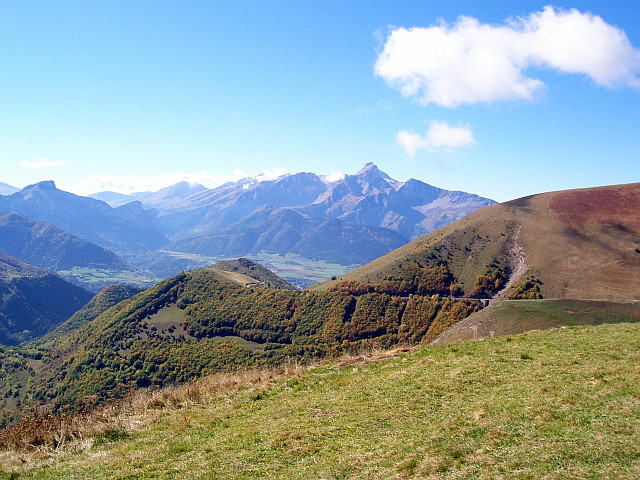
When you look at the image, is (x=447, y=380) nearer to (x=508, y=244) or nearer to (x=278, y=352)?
(x=278, y=352)

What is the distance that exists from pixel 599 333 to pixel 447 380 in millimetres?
12314

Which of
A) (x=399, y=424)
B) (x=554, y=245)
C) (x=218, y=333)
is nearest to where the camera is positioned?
(x=399, y=424)

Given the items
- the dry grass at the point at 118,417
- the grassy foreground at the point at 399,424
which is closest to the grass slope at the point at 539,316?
the grassy foreground at the point at 399,424

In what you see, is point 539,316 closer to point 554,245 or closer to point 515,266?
point 515,266

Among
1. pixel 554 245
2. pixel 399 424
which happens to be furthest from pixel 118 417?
pixel 554 245

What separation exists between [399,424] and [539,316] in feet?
135

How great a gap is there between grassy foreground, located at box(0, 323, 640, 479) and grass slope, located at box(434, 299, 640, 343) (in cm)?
2624

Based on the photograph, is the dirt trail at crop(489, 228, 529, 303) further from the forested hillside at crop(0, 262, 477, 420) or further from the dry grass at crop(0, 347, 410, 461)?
the dry grass at crop(0, 347, 410, 461)

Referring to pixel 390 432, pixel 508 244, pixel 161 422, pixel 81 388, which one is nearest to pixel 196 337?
pixel 81 388

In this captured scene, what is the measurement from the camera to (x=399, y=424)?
12.9 metres

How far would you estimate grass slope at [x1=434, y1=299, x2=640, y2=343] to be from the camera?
43.7 m

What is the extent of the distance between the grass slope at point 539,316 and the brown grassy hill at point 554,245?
30920 millimetres

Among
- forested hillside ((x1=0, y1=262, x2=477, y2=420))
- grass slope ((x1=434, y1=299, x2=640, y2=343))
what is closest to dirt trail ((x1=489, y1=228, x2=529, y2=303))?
forested hillside ((x1=0, y1=262, x2=477, y2=420))

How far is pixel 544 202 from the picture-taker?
418ft
